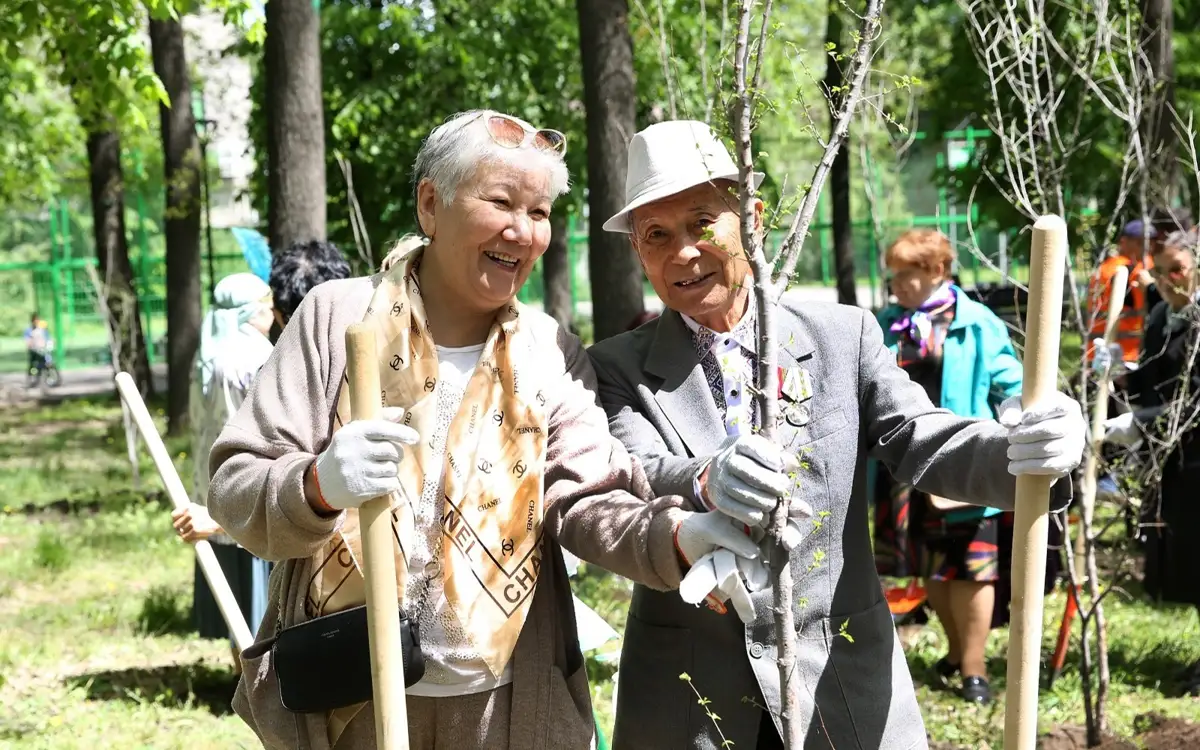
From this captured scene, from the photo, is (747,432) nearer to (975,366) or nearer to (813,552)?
(813,552)

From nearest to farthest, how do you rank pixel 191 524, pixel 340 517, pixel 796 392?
pixel 340 517 → pixel 796 392 → pixel 191 524

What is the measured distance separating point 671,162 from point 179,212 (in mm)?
11047

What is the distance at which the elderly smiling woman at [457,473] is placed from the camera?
2.36m

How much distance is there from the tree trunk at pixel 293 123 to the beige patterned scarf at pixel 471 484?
514 cm

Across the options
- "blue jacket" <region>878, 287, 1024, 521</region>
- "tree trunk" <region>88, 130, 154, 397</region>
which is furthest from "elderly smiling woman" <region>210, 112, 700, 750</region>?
"tree trunk" <region>88, 130, 154, 397</region>

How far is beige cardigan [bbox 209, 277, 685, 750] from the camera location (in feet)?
7.40

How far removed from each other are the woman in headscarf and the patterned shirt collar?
2.56 meters

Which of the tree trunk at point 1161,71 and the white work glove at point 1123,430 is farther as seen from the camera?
the tree trunk at point 1161,71

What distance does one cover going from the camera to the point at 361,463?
2.09m

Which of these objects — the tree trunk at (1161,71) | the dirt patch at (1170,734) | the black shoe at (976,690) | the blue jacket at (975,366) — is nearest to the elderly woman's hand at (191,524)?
the blue jacket at (975,366)

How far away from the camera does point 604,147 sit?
7.03 metres

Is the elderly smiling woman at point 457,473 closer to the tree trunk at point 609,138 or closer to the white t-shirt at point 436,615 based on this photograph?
the white t-shirt at point 436,615

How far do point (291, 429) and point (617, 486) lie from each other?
0.58m

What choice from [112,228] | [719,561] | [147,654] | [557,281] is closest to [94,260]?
[112,228]
